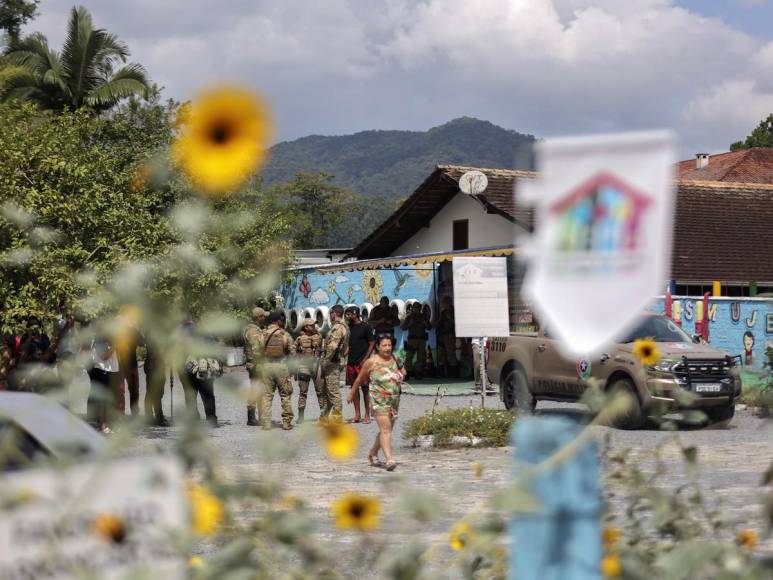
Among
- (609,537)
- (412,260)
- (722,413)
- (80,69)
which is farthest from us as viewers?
(80,69)

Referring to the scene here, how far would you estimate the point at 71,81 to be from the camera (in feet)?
127

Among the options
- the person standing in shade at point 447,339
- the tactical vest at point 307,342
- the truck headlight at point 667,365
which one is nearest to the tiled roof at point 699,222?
the person standing in shade at point 447,339

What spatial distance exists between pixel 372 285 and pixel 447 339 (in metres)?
2.99

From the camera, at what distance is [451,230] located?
3153cm

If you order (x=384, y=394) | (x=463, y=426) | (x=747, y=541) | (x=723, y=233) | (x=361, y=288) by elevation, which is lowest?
(x=463, y=426)

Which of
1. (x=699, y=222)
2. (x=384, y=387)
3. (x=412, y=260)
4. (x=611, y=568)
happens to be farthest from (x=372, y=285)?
(x=611, y=568)

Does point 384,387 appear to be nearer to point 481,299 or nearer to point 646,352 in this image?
point 481,299

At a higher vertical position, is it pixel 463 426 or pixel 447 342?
pixel 447 342

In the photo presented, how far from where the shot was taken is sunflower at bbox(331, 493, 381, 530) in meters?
2.44

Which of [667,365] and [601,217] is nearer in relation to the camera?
[601,217]

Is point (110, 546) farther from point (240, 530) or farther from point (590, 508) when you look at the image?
point (590, 508)

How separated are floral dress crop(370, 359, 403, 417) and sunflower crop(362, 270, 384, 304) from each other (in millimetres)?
16793

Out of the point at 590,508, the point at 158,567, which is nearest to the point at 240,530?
the point at 158,567

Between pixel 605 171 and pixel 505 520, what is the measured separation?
1.13 meters
